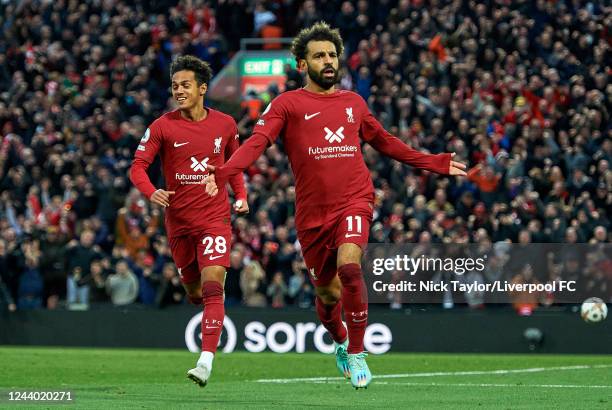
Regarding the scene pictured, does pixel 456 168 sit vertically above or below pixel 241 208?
above

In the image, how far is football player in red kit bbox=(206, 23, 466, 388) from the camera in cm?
1136

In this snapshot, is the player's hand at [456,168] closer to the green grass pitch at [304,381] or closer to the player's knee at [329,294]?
the player's knee at [329,294]

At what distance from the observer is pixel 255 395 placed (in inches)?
499

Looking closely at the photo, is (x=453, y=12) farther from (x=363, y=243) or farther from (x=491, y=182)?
(x=363, y=243)

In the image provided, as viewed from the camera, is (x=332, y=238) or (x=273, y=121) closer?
(x=273, y=121)

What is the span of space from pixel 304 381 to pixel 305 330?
799 cm

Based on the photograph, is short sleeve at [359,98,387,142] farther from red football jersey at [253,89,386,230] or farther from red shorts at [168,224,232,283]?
red shorts at [168,224,232,283]

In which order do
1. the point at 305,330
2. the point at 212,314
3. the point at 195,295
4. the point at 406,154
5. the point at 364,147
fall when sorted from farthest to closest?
1. the point at 364,147
2. the point at 305,330
3. the point at 195,295
4. the point at 212,314
5. the point at 406,154

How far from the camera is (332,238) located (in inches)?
456

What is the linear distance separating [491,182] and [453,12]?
490 cm

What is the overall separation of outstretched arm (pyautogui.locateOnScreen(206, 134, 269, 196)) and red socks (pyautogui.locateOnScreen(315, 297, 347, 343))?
1741mm

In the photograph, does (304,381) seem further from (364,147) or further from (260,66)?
(260,66)

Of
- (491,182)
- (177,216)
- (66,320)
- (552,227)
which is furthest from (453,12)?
(177,216)

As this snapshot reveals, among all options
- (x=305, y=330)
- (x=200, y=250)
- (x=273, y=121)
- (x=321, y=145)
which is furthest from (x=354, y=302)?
(x=305, y=330)
